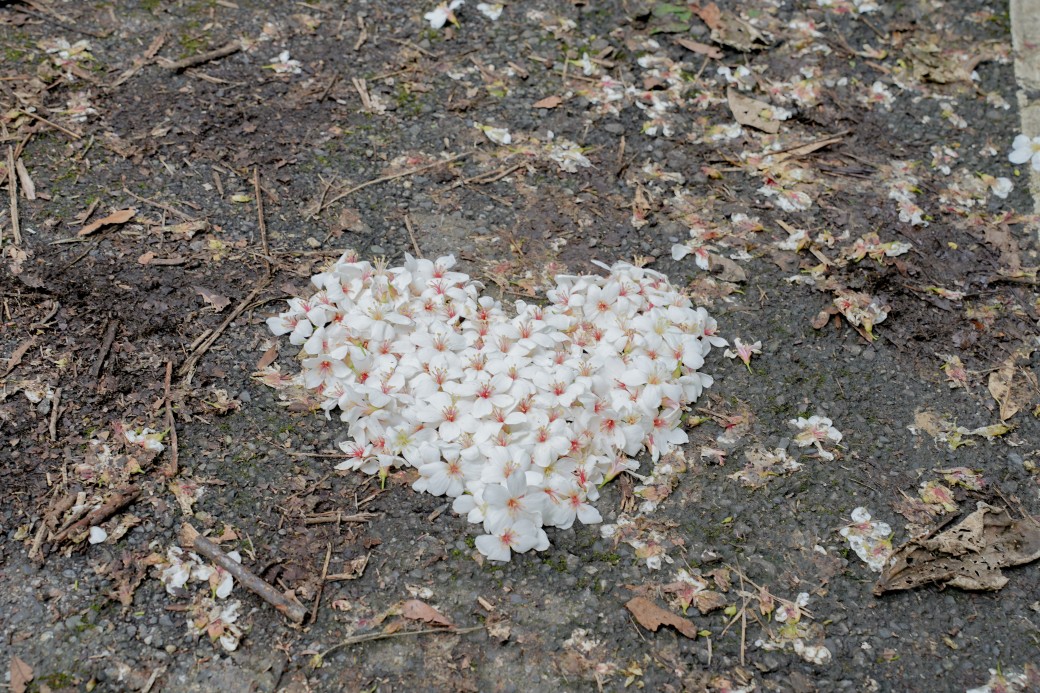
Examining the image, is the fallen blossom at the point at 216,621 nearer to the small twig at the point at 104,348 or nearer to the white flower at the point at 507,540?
the white flower at the point at 507,540

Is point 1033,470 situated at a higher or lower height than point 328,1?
lower

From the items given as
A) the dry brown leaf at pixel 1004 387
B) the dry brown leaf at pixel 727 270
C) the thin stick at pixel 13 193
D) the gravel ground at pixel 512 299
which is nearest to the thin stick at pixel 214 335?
the gravel ground at pixel 512 299

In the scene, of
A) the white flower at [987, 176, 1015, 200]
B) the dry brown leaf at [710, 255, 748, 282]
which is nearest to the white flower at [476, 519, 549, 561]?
the dry brown leaf at [710, 255, 748, 282]

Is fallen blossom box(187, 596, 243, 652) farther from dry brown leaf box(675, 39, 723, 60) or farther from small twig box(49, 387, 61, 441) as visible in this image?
dry brown leaf box(675, 39, 723, 60)

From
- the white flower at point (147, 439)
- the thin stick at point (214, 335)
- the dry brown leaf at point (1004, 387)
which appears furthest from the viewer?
the dry brown leaf at point (1004, 387)

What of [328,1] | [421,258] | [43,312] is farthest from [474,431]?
[328,1]

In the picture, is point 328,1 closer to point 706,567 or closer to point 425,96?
point 425,96

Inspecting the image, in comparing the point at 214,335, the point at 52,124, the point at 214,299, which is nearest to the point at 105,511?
the point at 214,335
